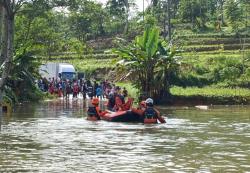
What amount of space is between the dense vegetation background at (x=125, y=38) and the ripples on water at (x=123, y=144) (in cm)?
334

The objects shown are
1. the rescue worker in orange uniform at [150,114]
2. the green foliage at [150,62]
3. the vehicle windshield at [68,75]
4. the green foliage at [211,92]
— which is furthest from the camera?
the vehicle windshield at [68,75]

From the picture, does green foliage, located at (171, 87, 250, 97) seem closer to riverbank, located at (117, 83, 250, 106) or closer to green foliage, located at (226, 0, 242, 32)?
riverbank, located at (117, 83, 250, 106)

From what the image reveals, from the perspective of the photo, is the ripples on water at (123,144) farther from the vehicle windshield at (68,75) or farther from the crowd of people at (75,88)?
the vehicle windshield at (68,75)

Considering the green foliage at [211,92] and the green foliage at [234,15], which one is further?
the green foliage at [234,15]

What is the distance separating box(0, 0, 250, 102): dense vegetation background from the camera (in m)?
39.4

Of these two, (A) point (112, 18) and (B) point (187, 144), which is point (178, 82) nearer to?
(B) point (187, 144)

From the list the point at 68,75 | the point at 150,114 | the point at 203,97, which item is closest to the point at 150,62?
the point at 203,97

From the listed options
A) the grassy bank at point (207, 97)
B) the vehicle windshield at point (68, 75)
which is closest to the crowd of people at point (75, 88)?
the grassy bank at point (207, 97)

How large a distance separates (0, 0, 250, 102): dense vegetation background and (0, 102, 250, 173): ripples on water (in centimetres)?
334

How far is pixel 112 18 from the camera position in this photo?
94.6 metres

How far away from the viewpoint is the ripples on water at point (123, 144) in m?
15.1

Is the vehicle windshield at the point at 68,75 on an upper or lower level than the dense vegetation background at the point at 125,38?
lower

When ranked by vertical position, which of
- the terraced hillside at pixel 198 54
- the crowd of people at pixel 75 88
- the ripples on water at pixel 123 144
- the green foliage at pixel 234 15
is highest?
the green foliage at pixel 234 15

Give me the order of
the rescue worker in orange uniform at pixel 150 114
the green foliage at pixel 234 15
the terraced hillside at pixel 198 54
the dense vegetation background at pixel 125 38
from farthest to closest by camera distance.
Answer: the green foliage at pixel 234 15 → the terraced hillside at pixel 198 54 → the dense vegetation background at pixel 125 38 → the rescue worker in orange uniform at pixel 150 114
